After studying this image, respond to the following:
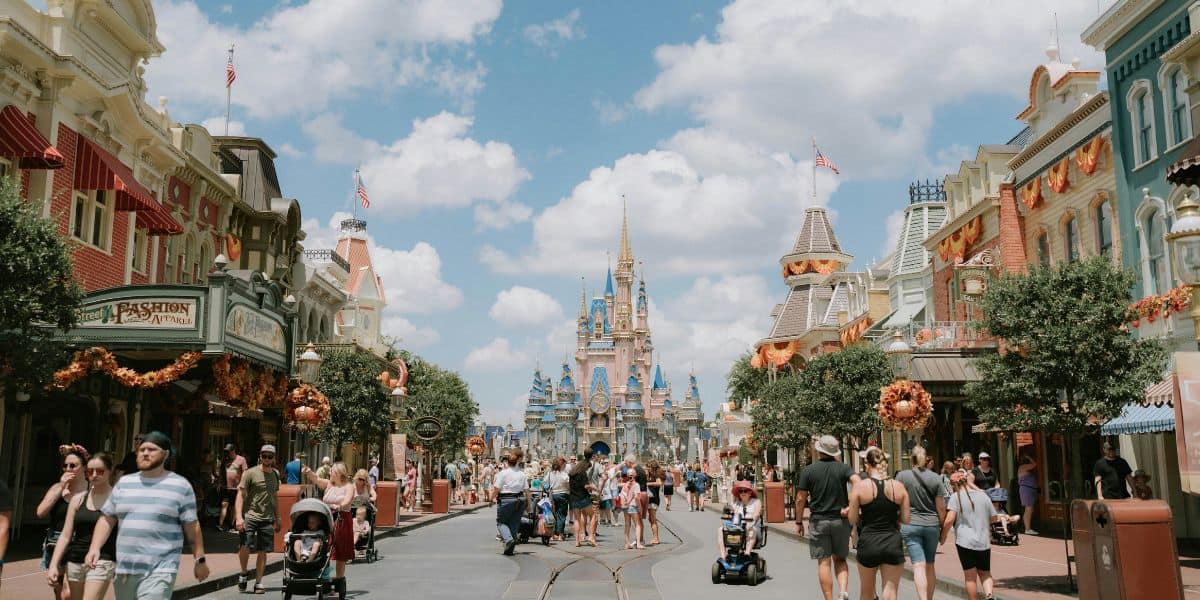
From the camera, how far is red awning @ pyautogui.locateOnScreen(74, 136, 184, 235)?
64.5ft

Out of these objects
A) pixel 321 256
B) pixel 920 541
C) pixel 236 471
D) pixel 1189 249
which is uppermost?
pixel 321 256

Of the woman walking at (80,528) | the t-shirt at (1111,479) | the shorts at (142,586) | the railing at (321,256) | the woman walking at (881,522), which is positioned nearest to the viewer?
the shorts at (142,586)

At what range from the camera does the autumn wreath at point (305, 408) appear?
63.1ft

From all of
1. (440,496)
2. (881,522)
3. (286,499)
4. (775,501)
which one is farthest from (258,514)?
(440,496)

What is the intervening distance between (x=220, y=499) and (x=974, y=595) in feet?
63.1

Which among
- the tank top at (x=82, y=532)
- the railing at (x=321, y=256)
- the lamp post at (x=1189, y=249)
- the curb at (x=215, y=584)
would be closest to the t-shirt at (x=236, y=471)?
the curb at (x=215, y=584)

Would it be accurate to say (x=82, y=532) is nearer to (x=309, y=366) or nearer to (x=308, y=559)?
(x=308, y=559)

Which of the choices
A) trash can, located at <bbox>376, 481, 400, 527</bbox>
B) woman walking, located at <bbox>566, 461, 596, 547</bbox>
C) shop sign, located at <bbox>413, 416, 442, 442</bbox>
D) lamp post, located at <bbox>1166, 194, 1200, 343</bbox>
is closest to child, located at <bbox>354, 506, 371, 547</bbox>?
woman walking, located at <bbox>566, 461, 596, 547</bbox>

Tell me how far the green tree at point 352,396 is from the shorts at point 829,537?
18967mm

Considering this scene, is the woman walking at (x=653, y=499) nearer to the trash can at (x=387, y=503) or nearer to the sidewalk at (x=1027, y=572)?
the sidewalk at (x=1027, y=572)

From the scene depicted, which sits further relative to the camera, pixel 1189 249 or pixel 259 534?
pixel 259 534

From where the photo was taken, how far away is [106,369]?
→ 15977 millimetres

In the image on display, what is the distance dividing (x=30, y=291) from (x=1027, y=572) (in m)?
13.9

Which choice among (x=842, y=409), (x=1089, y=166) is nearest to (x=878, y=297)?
(x=842, y=409)
